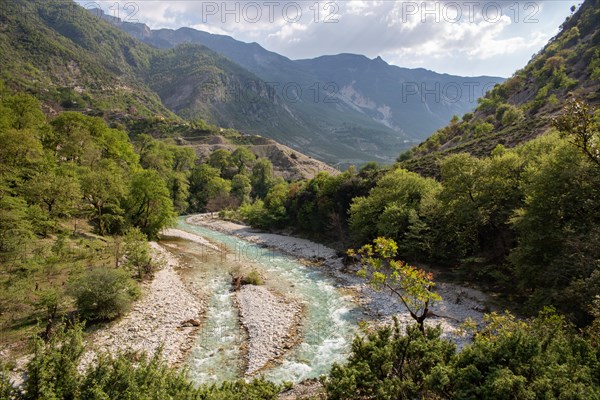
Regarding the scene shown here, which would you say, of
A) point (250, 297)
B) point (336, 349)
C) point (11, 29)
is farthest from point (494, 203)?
→ point (11, 29)

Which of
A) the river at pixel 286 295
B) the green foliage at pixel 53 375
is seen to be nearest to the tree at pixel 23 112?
the river at pixel 286 295

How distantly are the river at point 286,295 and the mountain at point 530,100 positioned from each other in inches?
1103

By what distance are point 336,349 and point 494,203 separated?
60.6 feet

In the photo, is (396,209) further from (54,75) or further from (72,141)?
(54,75)

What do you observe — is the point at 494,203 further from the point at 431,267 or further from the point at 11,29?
the point at 11,29

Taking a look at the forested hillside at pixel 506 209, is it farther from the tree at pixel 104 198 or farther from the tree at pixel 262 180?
the tree at pixel 262 180

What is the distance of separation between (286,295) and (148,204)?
80.4ft

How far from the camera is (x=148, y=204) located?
42188 millimetres

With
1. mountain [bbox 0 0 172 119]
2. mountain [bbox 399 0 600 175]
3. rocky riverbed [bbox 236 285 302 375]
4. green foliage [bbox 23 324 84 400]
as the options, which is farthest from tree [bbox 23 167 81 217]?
mountain [bbox 0 0 172 119]

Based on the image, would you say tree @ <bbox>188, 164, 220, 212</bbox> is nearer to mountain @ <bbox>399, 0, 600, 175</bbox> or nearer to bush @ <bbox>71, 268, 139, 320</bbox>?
mountain @ <bbox>399, 0, 600, 175</bbox>

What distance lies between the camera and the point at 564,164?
19719 mm

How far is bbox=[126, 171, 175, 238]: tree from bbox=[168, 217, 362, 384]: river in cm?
485

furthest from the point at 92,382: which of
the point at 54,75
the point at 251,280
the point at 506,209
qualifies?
the point at 54,75

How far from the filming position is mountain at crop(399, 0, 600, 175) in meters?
51.6
